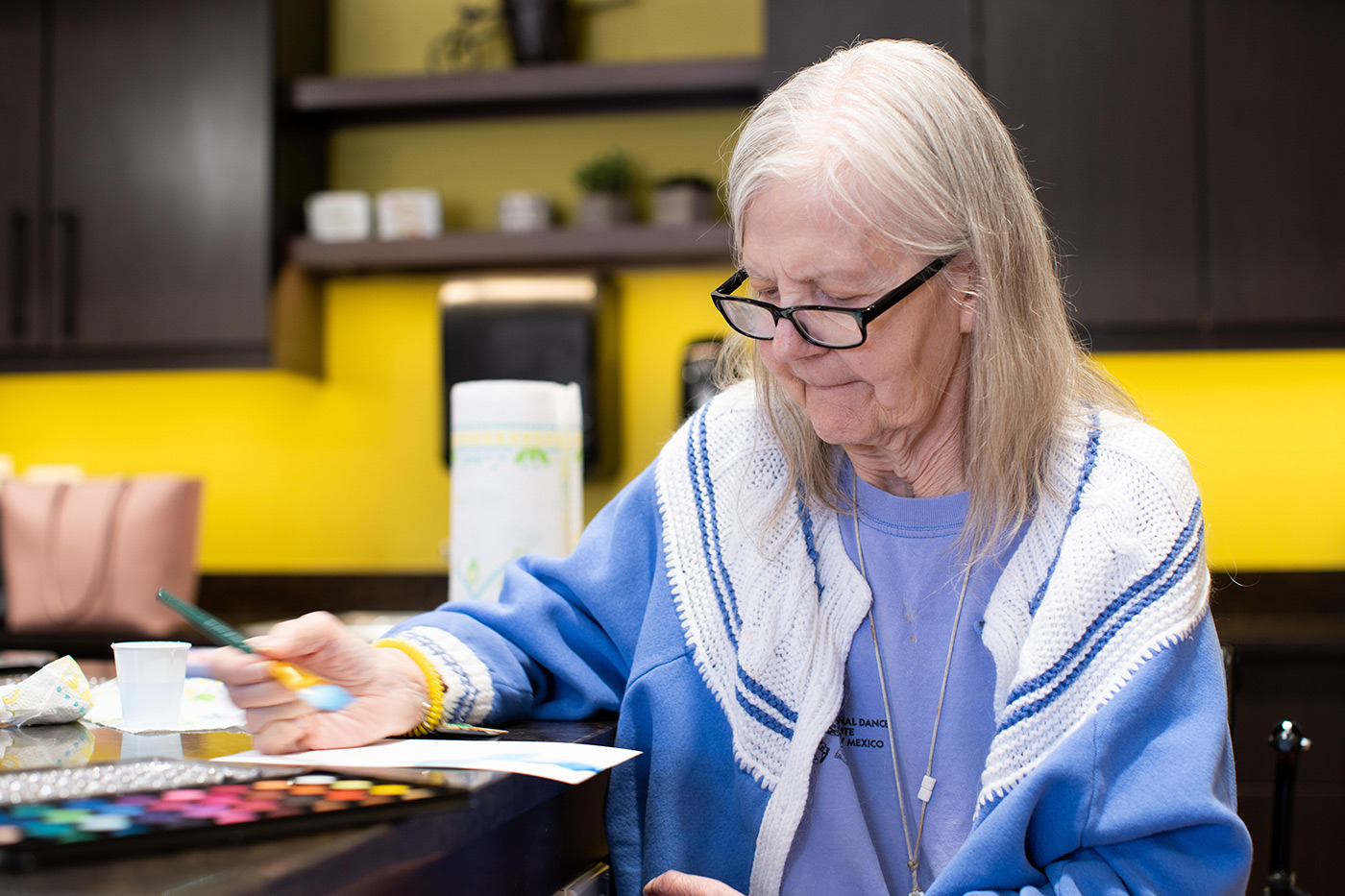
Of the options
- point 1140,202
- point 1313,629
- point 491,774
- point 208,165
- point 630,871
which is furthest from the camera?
point 208,165

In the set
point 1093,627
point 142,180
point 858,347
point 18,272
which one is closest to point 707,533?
point 858,347

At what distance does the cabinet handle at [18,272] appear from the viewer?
293cm

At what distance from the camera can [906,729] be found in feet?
3.50

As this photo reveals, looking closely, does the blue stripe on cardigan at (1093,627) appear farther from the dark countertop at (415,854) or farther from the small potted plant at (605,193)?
the small potted plant at (605,193)

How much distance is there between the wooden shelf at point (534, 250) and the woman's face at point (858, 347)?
1732mm

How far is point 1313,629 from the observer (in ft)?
8.10

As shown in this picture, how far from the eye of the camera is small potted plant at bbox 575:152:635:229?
9.51 ft

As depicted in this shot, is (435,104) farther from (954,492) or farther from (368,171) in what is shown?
(954,492)

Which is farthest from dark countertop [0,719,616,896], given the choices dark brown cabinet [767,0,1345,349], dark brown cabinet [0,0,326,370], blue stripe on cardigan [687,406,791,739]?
dark brown cabinet [0,0,326,370]

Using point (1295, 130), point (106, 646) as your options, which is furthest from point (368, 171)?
point (1295, 130)

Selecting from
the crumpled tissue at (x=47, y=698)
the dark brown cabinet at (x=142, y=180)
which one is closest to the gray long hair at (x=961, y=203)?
the crumpled tissue at (x=47, y=698)

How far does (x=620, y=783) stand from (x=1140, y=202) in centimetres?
210

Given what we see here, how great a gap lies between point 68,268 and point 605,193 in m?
1.37

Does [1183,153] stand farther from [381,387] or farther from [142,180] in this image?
[142,180]
